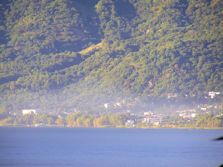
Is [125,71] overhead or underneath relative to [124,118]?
overhead

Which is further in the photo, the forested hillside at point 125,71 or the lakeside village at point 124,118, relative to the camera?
the forested hillside at point 125,71

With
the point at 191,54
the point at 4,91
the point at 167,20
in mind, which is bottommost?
the point at 4,91

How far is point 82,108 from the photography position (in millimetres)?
156375

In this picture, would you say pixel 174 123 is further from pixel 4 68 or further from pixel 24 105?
pixel 4 68

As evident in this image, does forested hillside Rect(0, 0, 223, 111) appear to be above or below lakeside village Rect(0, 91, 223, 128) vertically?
above

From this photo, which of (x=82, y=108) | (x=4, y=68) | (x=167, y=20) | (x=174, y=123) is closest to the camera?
(x=174, y=123)

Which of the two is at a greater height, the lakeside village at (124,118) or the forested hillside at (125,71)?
the forested hillside at (125,71)

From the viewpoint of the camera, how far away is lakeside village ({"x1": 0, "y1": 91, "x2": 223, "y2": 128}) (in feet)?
435

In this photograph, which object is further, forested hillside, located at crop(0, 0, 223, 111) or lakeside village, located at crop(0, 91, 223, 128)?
forested hillside, located at crop(0, 0, 223, 111)

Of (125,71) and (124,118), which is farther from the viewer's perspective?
(125,71)

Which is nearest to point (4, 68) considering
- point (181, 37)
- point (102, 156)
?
point (181, 37)

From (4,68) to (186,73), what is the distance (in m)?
61.7

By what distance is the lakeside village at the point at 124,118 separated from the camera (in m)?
132

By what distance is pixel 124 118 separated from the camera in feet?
452
